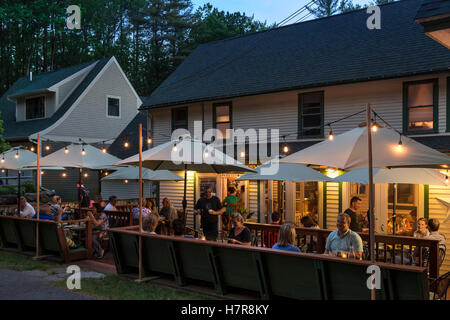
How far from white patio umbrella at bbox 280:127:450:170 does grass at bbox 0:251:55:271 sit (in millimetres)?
5825

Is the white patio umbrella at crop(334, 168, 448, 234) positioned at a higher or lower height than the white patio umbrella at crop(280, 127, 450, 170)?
lower

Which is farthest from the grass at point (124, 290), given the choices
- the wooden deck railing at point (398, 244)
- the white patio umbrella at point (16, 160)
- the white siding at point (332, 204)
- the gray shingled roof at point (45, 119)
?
the gray shingled roof at point (45, 119)

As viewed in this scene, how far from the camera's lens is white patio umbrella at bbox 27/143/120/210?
466 inches

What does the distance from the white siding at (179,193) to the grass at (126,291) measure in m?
9.64

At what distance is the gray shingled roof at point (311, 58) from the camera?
1352cm

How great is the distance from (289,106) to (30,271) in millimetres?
10080

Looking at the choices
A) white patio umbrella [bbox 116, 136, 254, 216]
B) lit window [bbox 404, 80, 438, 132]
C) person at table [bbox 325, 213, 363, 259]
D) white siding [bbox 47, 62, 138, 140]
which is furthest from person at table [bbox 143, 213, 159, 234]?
white siding [bbox 47, 62, 138, 140]

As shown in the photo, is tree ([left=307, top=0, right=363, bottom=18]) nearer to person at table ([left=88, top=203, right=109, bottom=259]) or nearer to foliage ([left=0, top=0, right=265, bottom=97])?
foliage ([left=0, top=0, right=265, bottom=97])

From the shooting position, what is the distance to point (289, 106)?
15.4 metres

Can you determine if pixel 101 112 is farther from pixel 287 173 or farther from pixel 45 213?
pixel 287 173
